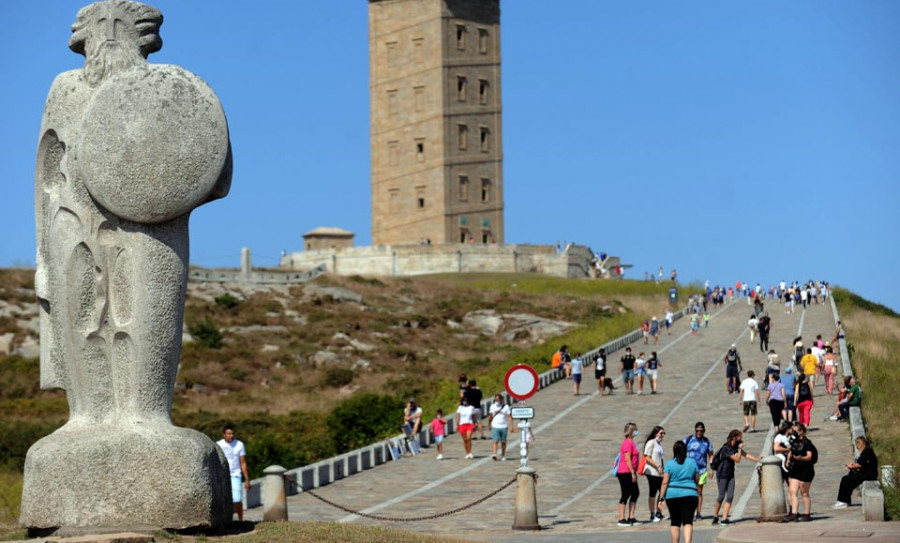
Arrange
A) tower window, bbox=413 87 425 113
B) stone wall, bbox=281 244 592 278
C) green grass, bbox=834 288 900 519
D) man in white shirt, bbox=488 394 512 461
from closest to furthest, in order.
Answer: green grass, bbox=834 288 900 519
man in white shirt, bbox=488 394 512 461
stone wall, bbox=281 244 592 278
tower window, bbox=413 87 425 113

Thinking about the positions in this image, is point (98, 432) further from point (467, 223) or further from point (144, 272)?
point (467, 223)

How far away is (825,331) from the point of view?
4475 cm

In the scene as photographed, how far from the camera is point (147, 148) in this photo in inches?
369

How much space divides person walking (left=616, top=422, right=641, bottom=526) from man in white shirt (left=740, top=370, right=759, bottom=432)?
837 centimetres

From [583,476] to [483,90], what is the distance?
2540 inches

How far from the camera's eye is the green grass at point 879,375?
21205mm

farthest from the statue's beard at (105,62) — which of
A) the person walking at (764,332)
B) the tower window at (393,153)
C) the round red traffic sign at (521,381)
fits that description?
Answer: the tower window at (393,153)

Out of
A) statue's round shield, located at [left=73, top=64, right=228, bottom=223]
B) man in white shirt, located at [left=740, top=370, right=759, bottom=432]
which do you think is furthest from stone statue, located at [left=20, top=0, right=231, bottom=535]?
man in white shirt, located at [left=740, top=370, right=759, bottom=432]

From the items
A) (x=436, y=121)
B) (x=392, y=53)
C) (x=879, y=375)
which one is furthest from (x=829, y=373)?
(x=392, y=53)

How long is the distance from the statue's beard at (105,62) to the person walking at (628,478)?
9.64m

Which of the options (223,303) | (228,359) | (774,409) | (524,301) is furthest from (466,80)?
(774,409)

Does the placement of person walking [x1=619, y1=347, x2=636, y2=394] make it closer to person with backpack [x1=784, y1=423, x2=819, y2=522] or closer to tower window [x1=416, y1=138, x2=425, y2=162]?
person with backpack [x1=784, y1=423, x2=819, y2=522]

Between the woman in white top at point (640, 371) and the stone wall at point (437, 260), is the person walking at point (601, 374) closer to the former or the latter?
the woman in white top at point (640, 371)

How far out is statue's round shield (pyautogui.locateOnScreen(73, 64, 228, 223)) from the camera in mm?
9336
